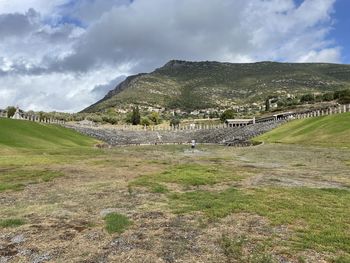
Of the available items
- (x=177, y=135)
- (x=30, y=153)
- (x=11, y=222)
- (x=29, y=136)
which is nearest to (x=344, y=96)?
(x=177, y=135)

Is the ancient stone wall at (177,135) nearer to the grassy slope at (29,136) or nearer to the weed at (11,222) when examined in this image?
the grassy slope at (29,136)

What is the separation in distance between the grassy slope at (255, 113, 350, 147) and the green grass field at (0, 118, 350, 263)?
2949cm

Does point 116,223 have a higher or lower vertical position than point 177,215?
higher

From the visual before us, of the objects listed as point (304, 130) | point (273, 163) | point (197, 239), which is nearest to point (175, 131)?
point (304, 130)

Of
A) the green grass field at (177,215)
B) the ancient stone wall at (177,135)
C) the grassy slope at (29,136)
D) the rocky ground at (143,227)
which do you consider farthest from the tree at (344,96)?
the rocky ground at (143,227)

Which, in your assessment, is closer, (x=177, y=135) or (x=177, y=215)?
(x=177, y=215)

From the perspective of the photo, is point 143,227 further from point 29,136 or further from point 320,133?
point 29,136

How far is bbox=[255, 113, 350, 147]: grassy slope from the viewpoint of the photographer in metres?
66.5

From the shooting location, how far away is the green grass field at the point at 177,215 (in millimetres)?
15344

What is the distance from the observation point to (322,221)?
19.0 m

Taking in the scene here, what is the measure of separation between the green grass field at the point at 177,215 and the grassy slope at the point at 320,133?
2949cm

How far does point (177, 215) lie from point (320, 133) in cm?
6062

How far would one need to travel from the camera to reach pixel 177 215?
20.6 meters

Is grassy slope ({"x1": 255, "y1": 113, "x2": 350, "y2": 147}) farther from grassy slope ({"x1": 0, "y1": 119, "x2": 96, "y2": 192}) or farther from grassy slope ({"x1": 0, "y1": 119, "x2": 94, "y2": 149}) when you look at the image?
grassy slope ({"x1": 0, "y1": 119, "x2": 94, "y2": 149})
